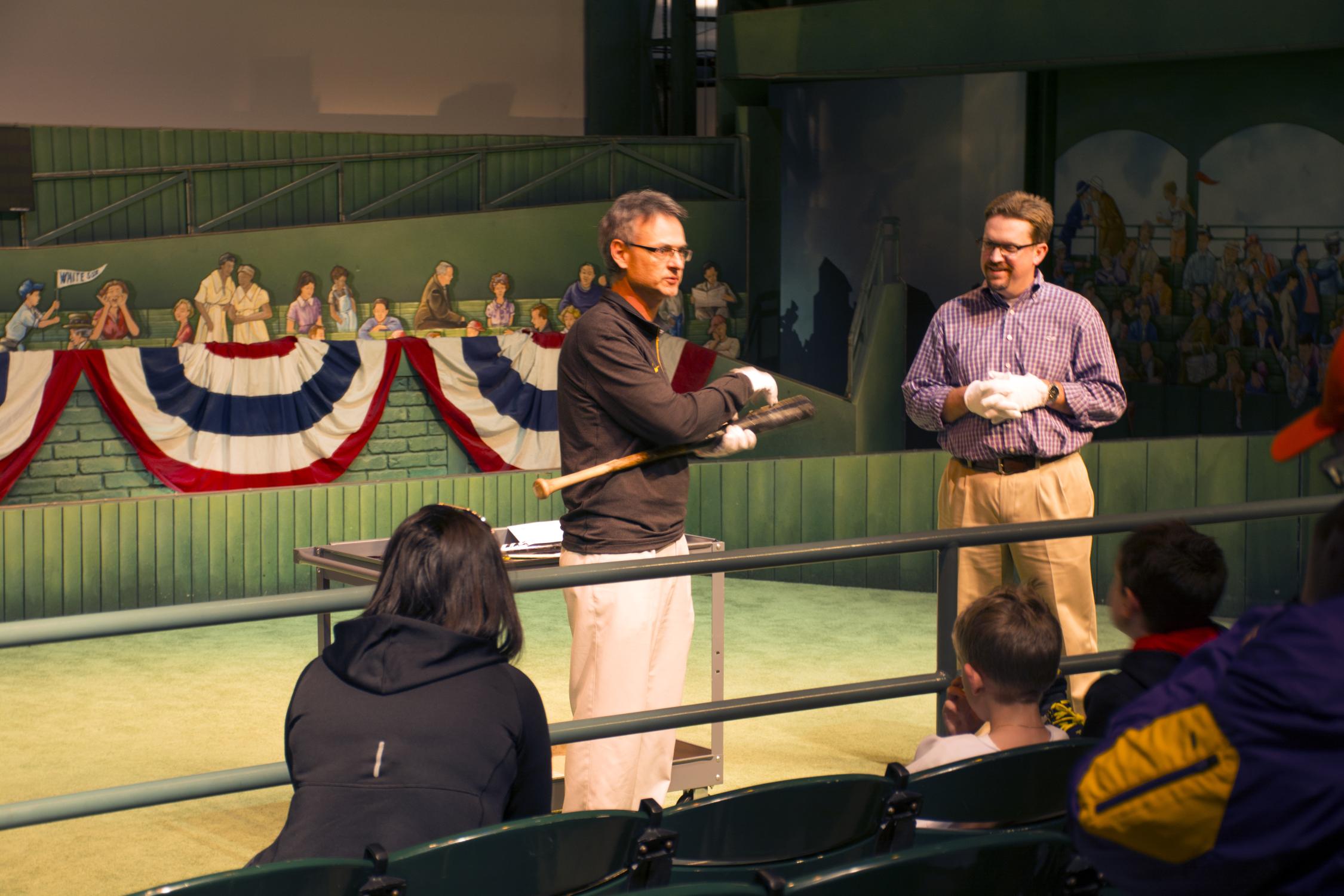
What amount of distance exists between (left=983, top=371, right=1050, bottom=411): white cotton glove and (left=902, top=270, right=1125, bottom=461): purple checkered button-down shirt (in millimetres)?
99

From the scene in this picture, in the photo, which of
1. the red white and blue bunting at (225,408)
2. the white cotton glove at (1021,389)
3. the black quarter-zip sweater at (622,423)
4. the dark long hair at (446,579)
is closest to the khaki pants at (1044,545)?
the white cotton glove at (1021,389)

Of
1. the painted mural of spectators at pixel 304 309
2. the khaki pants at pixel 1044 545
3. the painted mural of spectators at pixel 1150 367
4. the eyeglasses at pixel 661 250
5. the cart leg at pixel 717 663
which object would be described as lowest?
the cart leg at pixel 717 663

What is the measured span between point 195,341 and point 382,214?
198cm

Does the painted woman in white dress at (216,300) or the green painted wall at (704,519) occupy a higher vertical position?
the painted woman in white dress at (216,300)

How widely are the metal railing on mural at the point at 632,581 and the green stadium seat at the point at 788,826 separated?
651 millimetres

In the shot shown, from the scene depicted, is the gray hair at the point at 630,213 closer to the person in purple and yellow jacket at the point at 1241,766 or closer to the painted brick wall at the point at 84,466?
the person in purple and yellow jacket at the point at 1241,766

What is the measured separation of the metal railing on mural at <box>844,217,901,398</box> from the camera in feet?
39.4

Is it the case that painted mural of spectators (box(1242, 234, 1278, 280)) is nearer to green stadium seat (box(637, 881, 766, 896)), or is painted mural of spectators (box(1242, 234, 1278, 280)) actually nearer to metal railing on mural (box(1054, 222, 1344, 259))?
metal railing on mural (box(1054, 222, 1344, 259))

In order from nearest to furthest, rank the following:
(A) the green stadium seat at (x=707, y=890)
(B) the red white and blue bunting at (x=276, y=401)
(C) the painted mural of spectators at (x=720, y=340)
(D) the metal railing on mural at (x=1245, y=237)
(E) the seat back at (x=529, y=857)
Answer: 1. (A) the green stadium seat at (x=707, y=890)
2. (E) the seat back at (x=529, y=857)
3. (B) the red white and blue bunting at (x=276, y=401)
4. (D) the metal railing on mural at (x=1245, y=237)
5. (C) the painted mural of spectators at (x=720, y=340)

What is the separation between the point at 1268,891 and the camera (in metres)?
1.22

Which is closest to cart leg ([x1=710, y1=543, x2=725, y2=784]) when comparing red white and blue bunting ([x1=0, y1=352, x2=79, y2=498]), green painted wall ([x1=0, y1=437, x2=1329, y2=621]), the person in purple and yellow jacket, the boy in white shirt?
the boy in white shirt

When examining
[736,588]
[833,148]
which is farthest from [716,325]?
[736,588]

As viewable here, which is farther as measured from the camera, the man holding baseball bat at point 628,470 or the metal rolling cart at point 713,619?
the metal rolling cart at point 713,619

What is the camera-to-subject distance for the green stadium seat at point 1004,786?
7.50 feet
